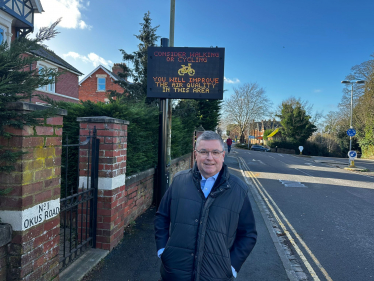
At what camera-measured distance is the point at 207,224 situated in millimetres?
2053

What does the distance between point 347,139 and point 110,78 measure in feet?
126

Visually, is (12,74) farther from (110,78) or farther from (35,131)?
(110,78)

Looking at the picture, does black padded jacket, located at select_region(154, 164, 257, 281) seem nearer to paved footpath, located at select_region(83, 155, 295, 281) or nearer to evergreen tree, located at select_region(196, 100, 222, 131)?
paved footpath, located at select_region(83, 155, 295, 281)

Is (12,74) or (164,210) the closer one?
(12,74)

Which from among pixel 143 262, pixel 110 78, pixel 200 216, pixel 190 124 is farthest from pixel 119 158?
pixel 110 78

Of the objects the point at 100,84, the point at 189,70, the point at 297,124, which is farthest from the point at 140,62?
the point at 297,124

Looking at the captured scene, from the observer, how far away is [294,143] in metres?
42.6

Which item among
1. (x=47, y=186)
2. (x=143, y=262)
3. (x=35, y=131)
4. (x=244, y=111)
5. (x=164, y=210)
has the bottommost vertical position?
(x=143, y=262)

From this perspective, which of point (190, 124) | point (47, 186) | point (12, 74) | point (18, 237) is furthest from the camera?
point (190, 124)

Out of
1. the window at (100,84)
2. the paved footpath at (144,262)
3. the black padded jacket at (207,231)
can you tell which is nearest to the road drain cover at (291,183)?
the paved footpath at (144,262)

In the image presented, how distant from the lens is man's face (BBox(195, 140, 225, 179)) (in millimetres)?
2225

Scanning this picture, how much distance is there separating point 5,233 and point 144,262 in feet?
6.90

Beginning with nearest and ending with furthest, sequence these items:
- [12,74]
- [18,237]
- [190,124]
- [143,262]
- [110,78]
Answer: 1. [12,74]
2. [18,237]
3. [143,262]
4. [190,124]
5. [110,78]

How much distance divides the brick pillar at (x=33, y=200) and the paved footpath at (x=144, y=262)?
0.92 meters
